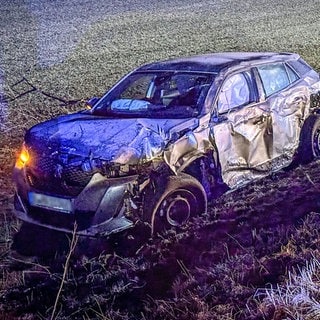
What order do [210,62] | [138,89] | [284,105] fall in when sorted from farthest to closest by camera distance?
[138,89] < [284,105] < [210,62]

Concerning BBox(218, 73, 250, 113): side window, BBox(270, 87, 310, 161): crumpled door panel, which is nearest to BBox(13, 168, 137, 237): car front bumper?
BBox(218, 73, 250, 113): side window

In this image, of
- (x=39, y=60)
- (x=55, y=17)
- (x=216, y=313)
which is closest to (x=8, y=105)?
(x=39, y=60)

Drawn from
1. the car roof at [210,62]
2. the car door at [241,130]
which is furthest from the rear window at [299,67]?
the car door at [241,130]

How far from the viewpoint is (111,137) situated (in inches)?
212

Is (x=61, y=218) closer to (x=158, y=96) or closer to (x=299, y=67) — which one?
(x=158, y=96)

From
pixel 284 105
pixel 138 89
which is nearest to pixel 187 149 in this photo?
pixel 138 89

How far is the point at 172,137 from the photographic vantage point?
545 centimetres

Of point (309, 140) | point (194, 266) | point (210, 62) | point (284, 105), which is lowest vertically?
point (309, 140)

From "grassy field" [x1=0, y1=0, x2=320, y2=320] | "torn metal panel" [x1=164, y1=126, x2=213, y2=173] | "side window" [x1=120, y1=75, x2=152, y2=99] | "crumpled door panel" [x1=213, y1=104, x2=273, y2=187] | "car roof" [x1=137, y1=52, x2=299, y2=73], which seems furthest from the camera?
"side window" [x1=120, y1=75, x2=152, y2=99]

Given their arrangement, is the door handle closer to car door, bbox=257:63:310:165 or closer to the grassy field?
car door, bbox=257:63:310:165

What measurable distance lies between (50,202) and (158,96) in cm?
180

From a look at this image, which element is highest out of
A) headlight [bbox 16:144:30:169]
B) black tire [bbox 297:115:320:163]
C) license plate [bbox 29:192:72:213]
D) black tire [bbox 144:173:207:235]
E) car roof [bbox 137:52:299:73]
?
Result: car roof [bbox 137:52:299:73]

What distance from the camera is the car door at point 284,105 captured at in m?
6.67

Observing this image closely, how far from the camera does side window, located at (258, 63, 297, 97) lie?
675 cm
